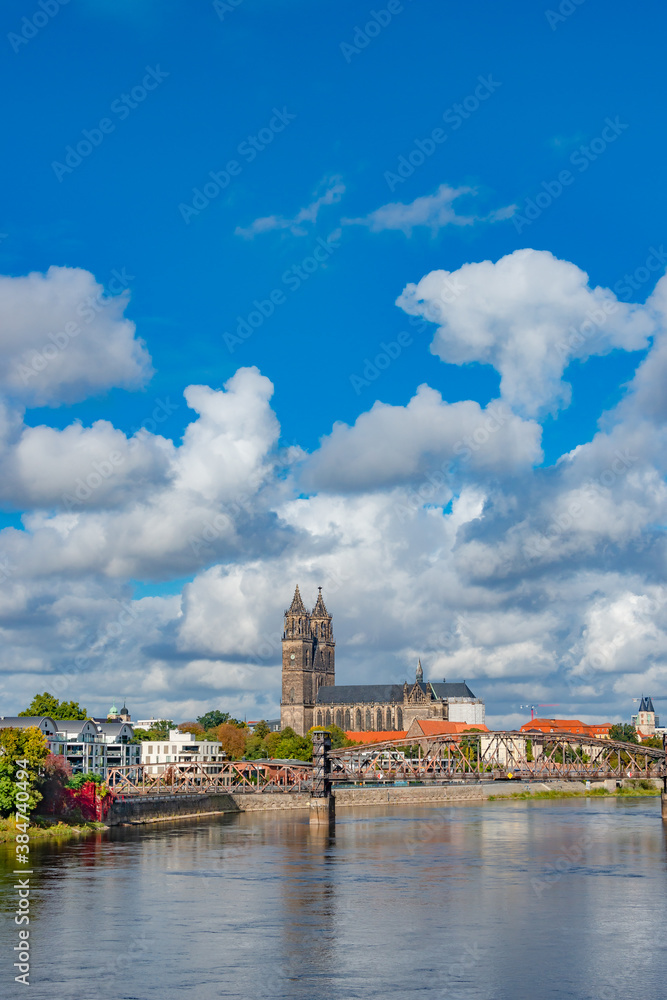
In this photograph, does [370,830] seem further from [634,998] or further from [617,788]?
[617,788]

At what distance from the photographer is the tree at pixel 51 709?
15625 cm

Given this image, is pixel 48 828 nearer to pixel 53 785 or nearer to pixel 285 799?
pixel 53 785

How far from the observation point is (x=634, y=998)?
38.2 meters

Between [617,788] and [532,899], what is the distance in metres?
139

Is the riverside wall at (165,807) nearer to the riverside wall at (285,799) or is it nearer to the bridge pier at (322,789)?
the riverside wall at (285,799)

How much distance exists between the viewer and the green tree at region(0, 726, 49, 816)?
84.7m

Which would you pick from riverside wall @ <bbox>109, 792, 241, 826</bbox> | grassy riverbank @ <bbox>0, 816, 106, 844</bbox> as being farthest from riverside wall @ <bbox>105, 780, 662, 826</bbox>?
grassy riverbank @ <bbox>0, 816, 106, 844</bbox>

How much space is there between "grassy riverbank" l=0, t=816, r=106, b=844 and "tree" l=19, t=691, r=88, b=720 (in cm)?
5822

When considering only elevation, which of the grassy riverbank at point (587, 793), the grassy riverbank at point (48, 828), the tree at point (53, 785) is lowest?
the grassy riverbank at point (587, 793)

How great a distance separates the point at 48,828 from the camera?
90.6 m

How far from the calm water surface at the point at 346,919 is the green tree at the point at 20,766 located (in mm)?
5530

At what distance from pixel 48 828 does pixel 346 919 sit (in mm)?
45740

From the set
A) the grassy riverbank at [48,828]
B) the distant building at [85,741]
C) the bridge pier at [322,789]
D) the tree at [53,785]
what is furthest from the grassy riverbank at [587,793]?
the tree at [53,785]

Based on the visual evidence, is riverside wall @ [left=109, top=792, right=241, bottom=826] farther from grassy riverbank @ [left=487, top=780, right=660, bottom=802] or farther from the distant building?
grassy riverbank @ [left=487, top=780, right=660, bottom=802]
